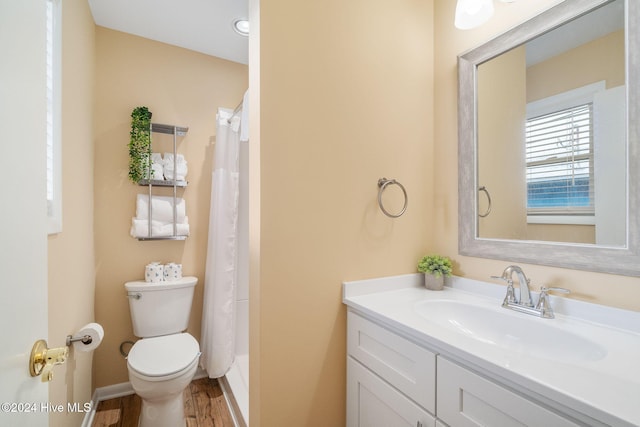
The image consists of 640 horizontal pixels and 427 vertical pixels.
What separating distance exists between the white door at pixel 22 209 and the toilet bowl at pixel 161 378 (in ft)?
3.06

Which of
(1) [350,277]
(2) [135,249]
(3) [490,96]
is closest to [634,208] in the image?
(3) [490,96]

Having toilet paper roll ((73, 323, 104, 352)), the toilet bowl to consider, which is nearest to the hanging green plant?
toilet paper roll ((73, 323, 104, 352))

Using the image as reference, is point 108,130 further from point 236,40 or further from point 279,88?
point 279,88

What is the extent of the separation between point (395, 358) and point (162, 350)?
139cm

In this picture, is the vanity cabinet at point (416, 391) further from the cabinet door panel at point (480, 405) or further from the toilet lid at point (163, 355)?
the toilet lid at point (163, 355)

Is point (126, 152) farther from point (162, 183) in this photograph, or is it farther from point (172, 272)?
point (172, 272)

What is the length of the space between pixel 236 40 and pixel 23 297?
2.12 m

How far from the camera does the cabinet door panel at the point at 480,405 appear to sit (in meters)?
0.64

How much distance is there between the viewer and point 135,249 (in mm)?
2039

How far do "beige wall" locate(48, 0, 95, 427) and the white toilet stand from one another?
265 mm

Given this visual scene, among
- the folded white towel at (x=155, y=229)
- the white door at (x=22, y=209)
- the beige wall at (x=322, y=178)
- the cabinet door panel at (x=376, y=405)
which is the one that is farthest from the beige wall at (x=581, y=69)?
the folded white towel at (x=155, y=229)

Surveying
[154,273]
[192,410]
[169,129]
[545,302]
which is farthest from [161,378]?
[545,302]

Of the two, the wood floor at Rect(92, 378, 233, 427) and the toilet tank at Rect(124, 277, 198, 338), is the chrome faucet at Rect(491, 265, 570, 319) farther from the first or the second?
the toilet tank at Rect(124, 277, 198, 338)

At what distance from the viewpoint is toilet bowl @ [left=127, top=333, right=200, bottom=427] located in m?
1.44
